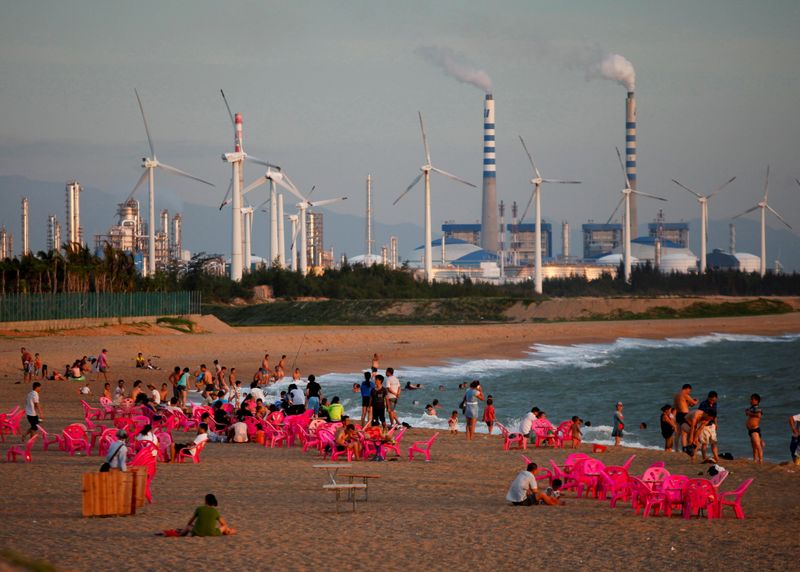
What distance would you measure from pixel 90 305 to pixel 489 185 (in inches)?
4856

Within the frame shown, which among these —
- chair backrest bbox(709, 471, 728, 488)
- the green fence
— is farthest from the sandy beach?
the green fence

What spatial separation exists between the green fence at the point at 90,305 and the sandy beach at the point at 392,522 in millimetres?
23690

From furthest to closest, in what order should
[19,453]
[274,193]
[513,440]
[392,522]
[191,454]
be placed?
[274,193] < [513,440] < [191,454] < [19,453] < [392,522]

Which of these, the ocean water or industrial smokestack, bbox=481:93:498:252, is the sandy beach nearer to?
the ocean water

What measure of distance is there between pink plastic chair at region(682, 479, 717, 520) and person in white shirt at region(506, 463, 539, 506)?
6.37 ft

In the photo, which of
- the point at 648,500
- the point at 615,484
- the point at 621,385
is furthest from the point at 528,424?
the point at 621,385

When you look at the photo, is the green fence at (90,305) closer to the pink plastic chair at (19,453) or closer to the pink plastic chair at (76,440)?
the pink plastic chair at (76,440)

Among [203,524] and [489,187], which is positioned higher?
[489,187]

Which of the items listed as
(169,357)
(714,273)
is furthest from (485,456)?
(714,273)

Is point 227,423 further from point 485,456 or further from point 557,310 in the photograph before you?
point 557,310

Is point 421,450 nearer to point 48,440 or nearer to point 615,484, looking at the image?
point 615,484

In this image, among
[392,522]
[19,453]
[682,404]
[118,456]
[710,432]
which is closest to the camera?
[392,522]

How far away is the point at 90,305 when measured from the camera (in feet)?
166

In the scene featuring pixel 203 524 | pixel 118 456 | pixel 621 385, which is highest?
pixel 118 456
